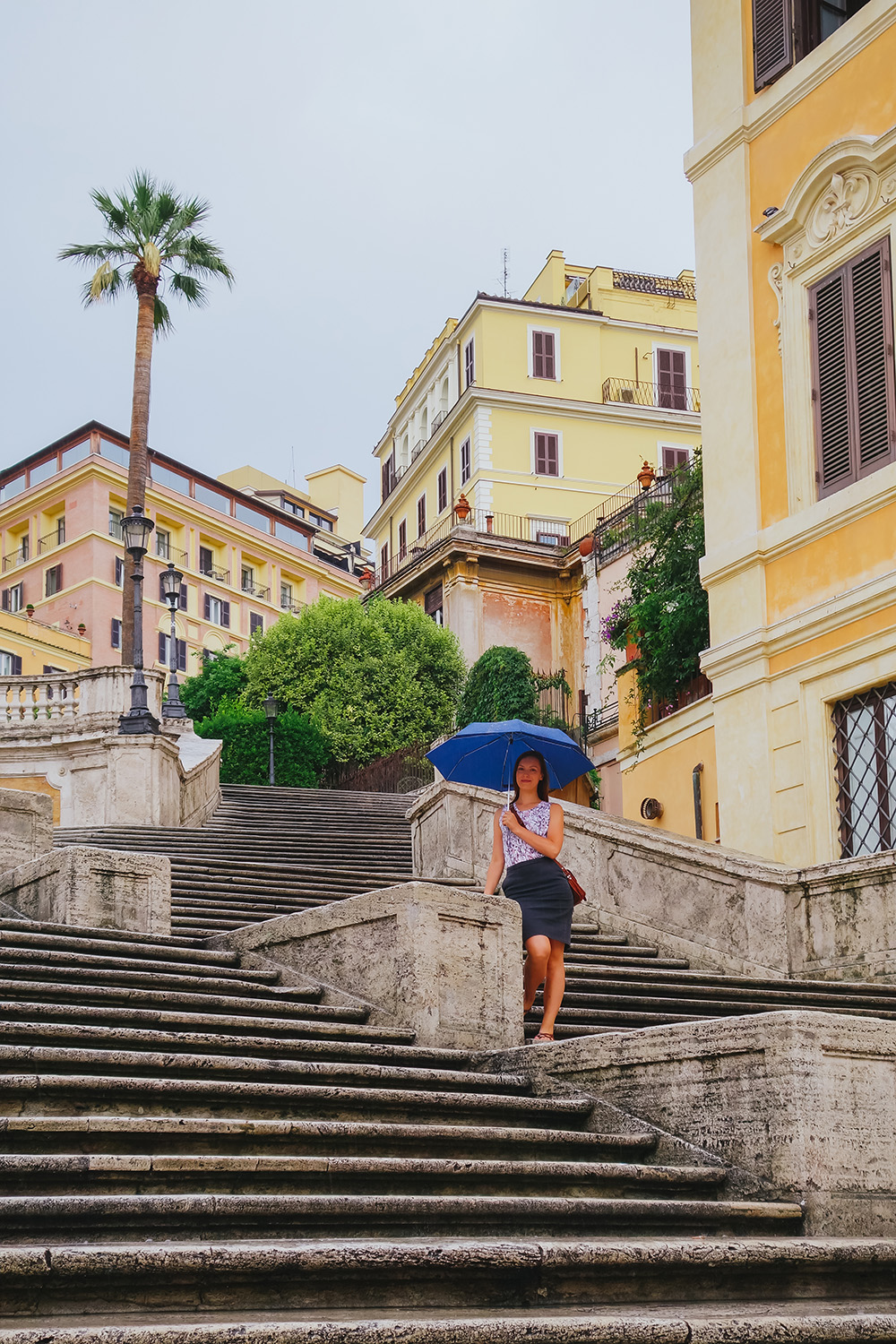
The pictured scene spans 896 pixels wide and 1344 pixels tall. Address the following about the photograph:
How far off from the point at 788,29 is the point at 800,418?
401cm

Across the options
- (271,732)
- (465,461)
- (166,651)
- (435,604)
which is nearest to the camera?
(271,732)

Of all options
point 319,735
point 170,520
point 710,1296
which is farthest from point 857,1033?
point 170,520

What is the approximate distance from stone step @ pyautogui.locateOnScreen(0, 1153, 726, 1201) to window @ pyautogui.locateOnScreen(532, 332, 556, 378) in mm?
44031

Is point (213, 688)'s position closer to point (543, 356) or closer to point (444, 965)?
point (543, 356)

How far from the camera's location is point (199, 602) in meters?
71.0

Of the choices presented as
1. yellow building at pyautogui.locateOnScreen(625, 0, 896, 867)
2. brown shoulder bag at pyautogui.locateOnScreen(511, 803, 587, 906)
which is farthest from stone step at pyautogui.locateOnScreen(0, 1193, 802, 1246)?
yellow building at pyautogui.locateOnScreen(625, 0, 896, 867)

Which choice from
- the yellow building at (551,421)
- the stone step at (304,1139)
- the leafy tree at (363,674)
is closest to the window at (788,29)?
the stone step at (304,1139)

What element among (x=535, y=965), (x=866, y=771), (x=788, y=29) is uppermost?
(x=788, y=29)

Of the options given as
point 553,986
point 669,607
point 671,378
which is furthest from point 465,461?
point 553,986

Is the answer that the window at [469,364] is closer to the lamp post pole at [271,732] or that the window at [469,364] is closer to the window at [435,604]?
the window at [435,604]

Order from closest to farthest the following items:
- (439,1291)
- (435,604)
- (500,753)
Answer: (439,1291), (500,753), (435,604)

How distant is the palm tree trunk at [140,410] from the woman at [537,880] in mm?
24330

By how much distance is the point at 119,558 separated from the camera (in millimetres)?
66500

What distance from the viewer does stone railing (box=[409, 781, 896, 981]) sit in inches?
427
